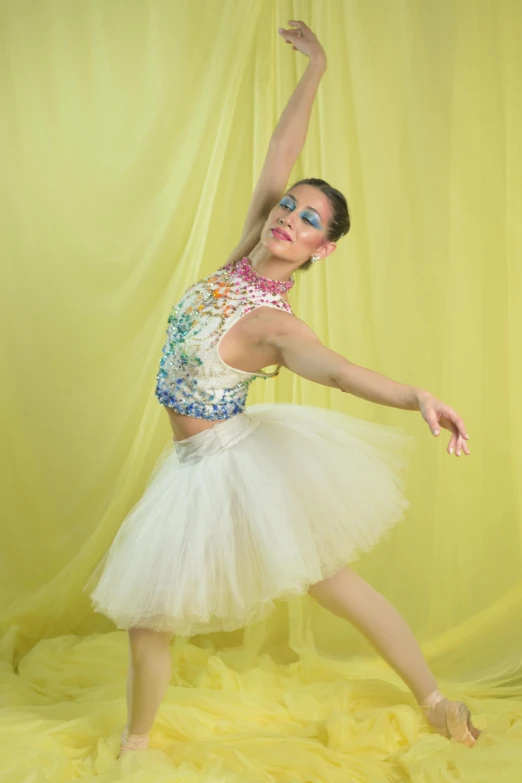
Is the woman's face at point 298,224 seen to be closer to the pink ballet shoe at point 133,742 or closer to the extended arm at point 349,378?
the extended arm at point 349,378

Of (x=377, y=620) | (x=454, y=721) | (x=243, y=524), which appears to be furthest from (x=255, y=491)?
(x=454, y=721)

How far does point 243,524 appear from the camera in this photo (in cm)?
209

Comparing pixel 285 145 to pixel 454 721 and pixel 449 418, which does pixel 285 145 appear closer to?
pixel 449 418

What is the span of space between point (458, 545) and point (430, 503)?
15cm

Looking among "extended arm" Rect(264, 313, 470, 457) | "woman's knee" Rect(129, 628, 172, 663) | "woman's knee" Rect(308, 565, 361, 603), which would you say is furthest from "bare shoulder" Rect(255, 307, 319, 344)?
"woman's knee" Rect(129, 628, 172, 663)

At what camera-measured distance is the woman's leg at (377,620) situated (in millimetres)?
2256

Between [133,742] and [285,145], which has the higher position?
[285,145]

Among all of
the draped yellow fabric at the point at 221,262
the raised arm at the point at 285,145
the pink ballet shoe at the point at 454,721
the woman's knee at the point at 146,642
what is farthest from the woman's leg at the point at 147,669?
the raised arm at the point at 285,145

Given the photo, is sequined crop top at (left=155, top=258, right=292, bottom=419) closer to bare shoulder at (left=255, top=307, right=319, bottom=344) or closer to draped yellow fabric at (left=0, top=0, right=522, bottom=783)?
bare shoulder at (left=255, top=307, right=319, bottom=344)

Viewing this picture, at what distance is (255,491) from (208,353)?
326 mm

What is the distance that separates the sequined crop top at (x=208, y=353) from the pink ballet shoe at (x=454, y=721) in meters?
0.84

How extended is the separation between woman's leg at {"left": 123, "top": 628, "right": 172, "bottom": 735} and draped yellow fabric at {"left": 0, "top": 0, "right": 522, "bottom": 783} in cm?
31

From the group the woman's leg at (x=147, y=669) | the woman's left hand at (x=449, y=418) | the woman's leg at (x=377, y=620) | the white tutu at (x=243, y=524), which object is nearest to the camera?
the woman's left hand at (x=449, y=418)

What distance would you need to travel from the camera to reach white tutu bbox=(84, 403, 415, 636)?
2041 millimetres
